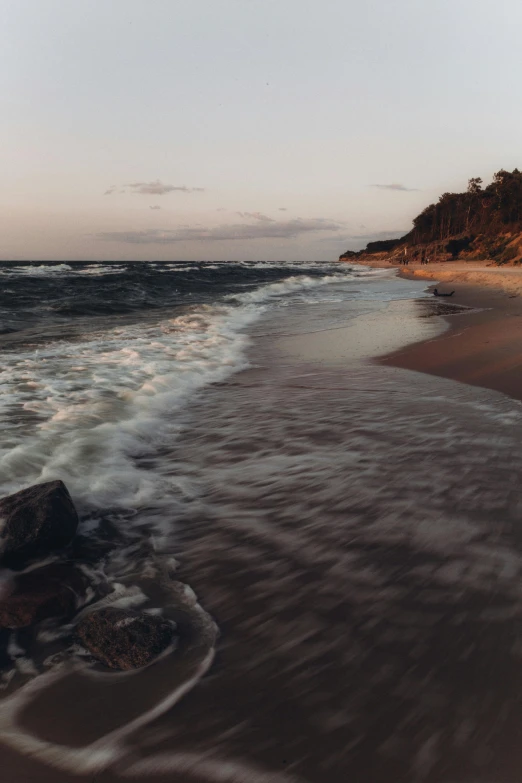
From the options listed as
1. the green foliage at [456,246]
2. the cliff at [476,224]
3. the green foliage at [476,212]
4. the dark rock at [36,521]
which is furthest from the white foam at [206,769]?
the green foliage at [456,246]

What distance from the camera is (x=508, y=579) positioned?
92.0 inches

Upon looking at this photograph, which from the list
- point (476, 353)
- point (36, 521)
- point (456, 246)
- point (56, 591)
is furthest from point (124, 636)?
point (456, 246)

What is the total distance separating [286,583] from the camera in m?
2.47

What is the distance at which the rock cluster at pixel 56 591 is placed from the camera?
2.06 metres

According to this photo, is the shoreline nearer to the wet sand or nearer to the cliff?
the wet sand

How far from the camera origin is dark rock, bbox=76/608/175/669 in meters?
2.02

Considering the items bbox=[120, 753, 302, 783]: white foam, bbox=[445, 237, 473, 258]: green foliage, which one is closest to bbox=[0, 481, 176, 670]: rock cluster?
bbox=[120, 753, 302, 783]: white foam

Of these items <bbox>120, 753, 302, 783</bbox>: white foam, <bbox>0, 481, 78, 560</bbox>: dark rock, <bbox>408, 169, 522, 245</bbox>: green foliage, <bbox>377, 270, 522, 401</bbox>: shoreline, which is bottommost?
<bbox>120, 753, 302, 783</bbox>: white foam

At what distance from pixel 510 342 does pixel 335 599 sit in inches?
283

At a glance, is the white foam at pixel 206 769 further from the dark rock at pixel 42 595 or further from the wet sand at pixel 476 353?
the wet sand at pixel 476 353

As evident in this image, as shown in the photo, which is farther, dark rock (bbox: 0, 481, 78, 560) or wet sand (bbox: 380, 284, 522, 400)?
wet sand (bbox: 380, 284, 522, 400)

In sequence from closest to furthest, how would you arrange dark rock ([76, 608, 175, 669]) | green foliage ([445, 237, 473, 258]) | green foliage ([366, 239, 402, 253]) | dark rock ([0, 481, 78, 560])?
dark rock ([76, 608, 175, 669])
dark rock ([0, 481, 78, 560])
green foliage ([445, 237, 473, 258])
green foliage ([366, 239, 402, 253])

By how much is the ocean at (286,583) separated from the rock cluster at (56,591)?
8 centimetres

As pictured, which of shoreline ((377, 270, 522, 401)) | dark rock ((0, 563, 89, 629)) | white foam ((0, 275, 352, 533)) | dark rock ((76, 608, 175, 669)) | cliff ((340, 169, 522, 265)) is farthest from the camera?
cliff ((340, 169, 522, 265))
